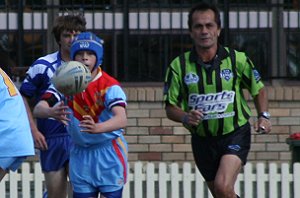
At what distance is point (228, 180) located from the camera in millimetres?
8148

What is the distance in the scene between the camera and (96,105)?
7.69 m

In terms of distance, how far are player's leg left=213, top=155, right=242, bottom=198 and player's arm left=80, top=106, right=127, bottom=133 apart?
1038 millimetres

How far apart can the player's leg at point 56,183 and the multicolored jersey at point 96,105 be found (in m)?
0.80

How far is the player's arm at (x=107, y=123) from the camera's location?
7320mm

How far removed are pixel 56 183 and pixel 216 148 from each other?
48.9 inches

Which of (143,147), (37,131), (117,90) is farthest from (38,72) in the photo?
(143,147)

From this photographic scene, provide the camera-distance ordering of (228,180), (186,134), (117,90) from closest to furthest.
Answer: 1. (117,90)
2. (228,180)
3. (186,134)

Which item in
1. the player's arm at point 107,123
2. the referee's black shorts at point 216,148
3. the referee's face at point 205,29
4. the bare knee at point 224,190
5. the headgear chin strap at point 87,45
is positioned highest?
the referee's face at point 205,29

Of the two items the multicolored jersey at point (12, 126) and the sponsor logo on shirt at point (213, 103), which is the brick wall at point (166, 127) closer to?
the sponsor logo on shirt at point (213, 103)

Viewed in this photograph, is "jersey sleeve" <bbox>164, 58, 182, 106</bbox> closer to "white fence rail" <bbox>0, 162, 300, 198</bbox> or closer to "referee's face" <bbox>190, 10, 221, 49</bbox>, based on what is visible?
"referee's face" <bbox>190, 10, 221, 49</bbox>

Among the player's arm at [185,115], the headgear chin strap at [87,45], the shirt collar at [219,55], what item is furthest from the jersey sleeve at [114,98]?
the shirt collar at [219,55]

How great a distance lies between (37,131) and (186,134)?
5019 millimetres

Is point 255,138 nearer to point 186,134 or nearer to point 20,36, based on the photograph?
point 186,134

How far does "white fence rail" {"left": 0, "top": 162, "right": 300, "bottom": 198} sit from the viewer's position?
992 cm
